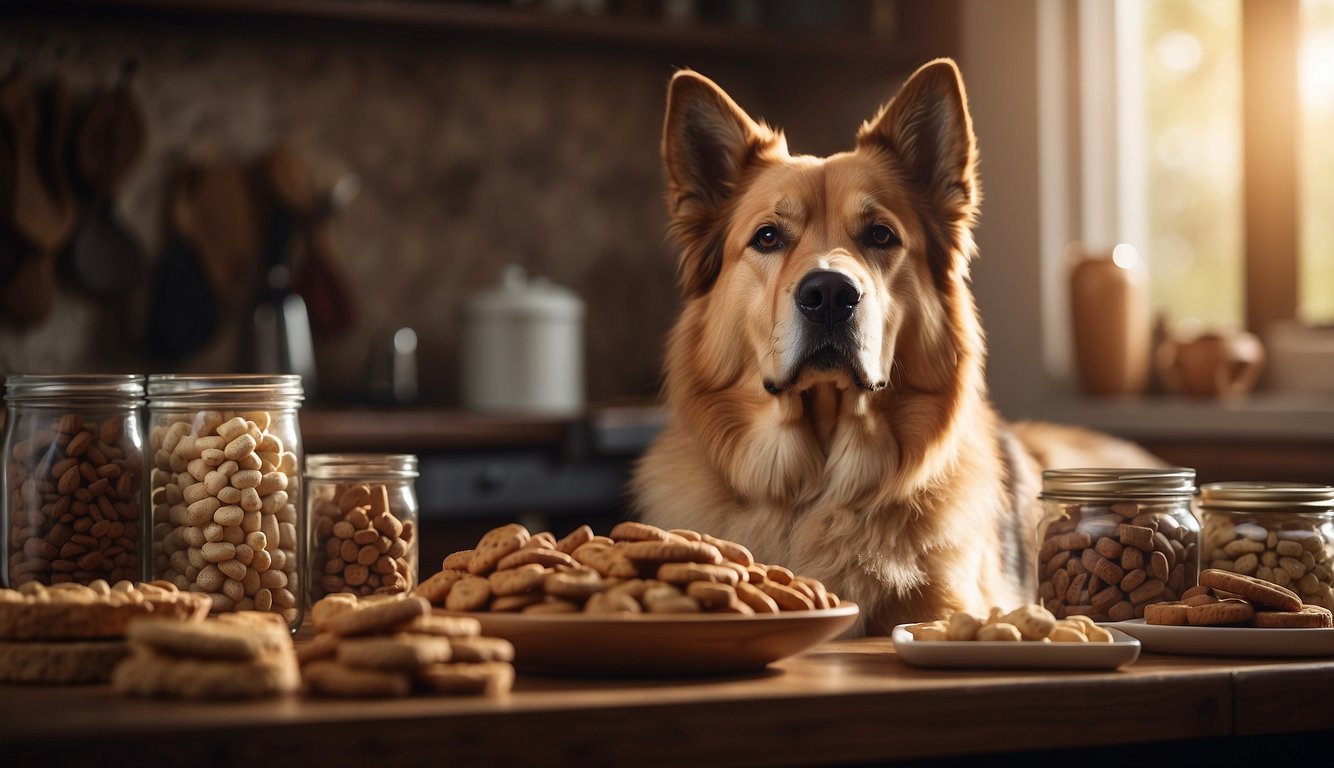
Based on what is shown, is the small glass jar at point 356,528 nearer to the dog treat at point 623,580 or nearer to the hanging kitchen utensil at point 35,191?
the dog treat at point 623,580

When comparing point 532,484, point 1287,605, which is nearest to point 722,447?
point 1287,605

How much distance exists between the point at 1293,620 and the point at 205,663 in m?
0.89

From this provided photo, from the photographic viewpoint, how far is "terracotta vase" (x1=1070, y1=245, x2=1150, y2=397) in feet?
11.8

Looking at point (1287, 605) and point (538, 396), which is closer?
point (1287, 605)

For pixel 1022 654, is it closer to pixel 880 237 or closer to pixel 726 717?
pixel 726 717

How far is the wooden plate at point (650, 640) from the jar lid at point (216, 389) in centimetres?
36

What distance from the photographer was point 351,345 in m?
4.26

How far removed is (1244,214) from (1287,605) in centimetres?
268

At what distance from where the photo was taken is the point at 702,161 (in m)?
1.93

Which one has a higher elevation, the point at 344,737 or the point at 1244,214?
the point at 1244,214

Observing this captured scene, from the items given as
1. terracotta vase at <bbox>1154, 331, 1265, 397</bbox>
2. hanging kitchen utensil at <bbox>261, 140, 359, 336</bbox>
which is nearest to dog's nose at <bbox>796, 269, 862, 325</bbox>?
terracotta vase at <bbox>1154, 331, 1265, 397</bbox>

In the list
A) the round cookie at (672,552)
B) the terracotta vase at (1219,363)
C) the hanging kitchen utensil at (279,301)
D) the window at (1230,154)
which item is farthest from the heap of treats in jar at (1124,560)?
the hanging kitchen utensil at (279,301)

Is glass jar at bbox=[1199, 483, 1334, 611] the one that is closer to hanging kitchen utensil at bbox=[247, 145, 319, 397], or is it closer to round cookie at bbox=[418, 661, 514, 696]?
round cookie at bbox=[418, 661, 514, 696]

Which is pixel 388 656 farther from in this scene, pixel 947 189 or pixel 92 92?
pixel 92 92
